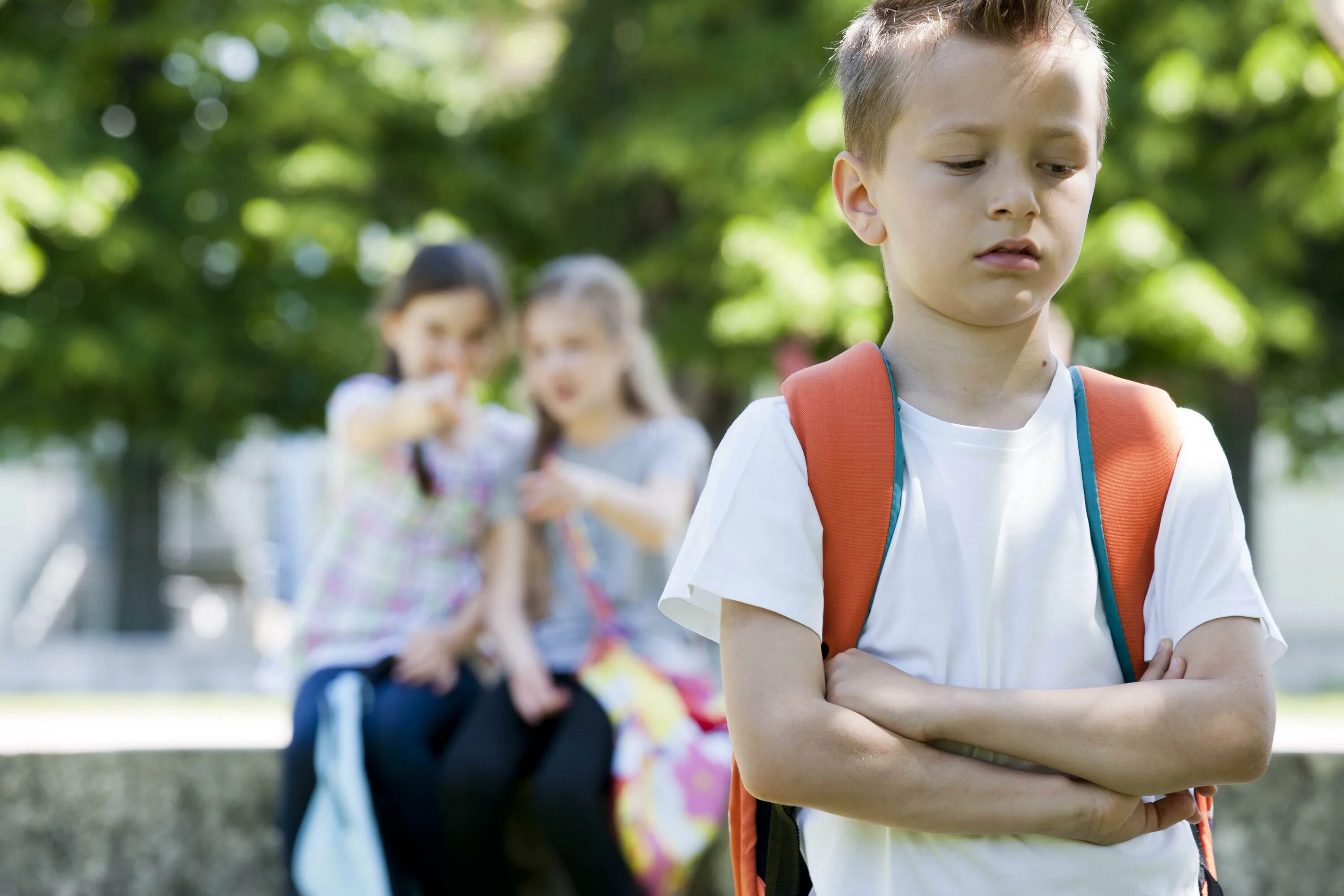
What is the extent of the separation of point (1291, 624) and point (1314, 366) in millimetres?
9547

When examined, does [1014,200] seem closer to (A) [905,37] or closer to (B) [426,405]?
(A) [905,37]

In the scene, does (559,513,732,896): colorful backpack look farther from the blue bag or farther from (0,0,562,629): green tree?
(0,0,562,629): green tree

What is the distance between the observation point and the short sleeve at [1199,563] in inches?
57.3

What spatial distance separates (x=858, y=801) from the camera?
140 cm

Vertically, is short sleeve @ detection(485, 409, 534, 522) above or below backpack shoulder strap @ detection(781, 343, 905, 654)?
above

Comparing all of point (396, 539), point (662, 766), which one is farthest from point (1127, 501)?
point (396, 539)

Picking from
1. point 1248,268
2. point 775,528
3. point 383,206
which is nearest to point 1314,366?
point 1248,268

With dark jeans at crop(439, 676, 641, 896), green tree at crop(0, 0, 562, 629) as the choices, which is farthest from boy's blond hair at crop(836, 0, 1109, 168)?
green tree at crop(0, 0, 562, 629)

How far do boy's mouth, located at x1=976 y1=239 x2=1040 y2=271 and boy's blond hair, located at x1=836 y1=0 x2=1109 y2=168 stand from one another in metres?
0.16

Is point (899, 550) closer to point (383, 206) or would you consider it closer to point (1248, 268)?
point (1248, 268)

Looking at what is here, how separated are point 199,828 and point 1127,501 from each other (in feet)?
8.42

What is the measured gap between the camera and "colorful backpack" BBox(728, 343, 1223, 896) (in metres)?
1.47

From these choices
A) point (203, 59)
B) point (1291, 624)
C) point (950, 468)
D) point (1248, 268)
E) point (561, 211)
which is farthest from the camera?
point (1291, 624)

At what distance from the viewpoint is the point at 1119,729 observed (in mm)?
1394
